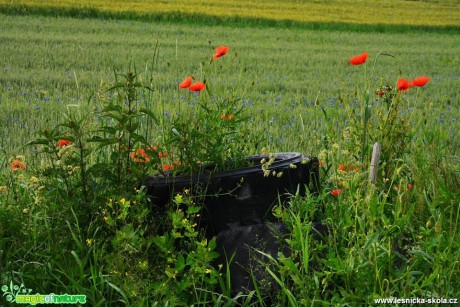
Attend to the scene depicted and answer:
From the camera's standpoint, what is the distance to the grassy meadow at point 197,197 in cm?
291

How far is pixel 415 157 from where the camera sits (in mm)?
3945

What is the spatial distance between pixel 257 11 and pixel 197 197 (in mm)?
19061

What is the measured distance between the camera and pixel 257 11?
71.5 feet

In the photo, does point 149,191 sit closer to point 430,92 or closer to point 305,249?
point 305,249

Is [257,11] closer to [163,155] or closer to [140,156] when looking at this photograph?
[163,155]

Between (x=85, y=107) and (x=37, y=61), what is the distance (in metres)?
3.75

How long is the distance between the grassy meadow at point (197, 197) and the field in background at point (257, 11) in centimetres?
566

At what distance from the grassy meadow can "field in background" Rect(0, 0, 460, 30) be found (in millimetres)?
5656

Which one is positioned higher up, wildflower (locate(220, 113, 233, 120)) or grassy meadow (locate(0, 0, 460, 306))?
wildflower (locate(220, 113, 233, 120))

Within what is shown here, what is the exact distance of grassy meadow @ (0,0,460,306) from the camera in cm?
291

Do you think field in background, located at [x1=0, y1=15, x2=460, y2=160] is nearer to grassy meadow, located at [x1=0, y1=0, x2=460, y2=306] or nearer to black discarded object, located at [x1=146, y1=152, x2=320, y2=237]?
grassy meadow, located at [x1=0, y1=0, x2=460, y2=306]

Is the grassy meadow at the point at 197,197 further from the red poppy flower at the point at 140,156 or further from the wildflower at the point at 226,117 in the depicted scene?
the wildflower at the point at 226,117

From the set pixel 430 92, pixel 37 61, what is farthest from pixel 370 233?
pixel 37 61

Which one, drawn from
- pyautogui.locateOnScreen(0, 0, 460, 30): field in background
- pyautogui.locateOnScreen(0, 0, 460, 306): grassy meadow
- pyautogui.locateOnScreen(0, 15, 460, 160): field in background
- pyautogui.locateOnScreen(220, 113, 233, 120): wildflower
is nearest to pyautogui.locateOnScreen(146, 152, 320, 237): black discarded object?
pyautogui.locateOnScreen(0, 0, 460, 306): grassy meadow
